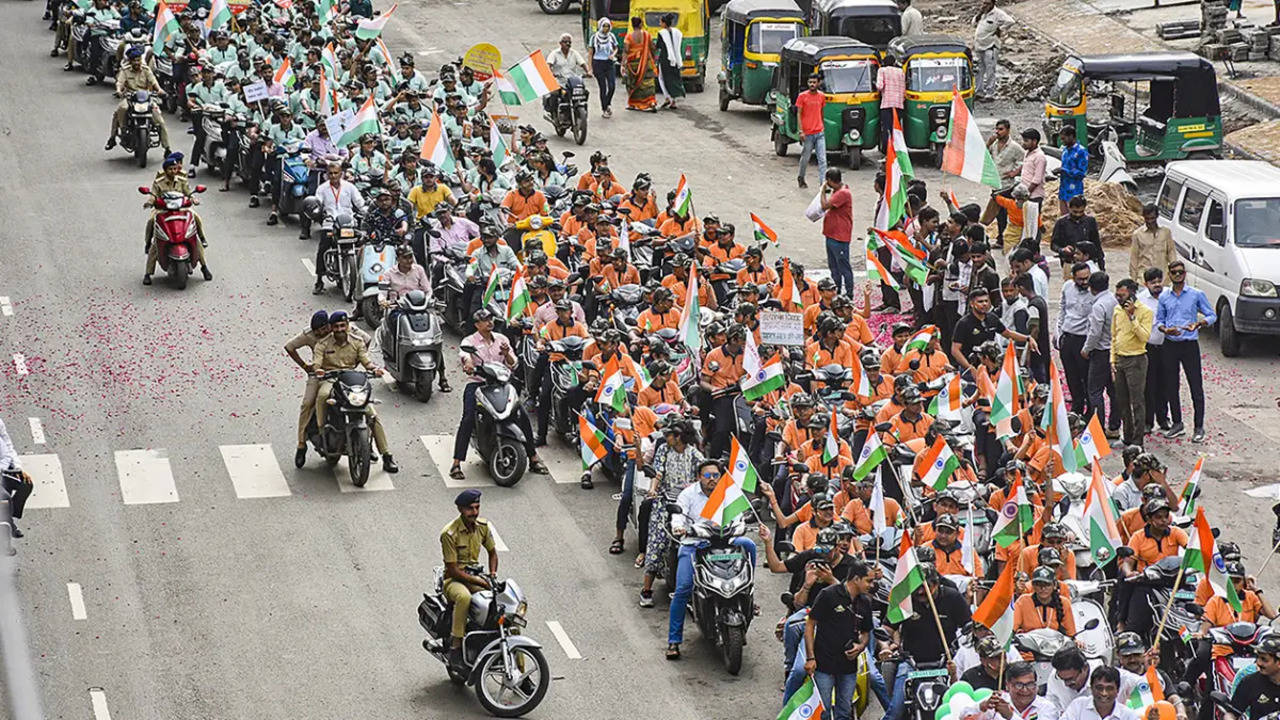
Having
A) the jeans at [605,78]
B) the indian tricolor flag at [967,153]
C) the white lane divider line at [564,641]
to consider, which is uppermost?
the indian tricolor flag at [967,153]

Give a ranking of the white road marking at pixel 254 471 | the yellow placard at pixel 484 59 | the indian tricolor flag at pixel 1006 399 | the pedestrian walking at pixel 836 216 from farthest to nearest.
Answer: the yellow placard at pixel 484 59, the pedestrian walking at pixel 836 216, the white road marking at pixel 254 471, the indian tricolor flag at pixel 1006 399

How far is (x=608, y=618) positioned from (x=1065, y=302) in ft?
22.4

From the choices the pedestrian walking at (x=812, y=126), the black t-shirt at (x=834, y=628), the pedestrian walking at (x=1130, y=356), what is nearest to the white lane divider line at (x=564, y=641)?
the black t-shirt at (x=834, y=628)

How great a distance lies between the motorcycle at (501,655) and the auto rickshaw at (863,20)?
79.8 feet

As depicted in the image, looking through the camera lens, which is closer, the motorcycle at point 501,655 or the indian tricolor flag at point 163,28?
the motorcycle at point 501,655

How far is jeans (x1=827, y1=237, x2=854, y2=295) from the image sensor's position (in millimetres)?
26656

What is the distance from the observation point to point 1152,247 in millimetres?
24562

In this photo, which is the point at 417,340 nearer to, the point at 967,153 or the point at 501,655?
the point at 967,153

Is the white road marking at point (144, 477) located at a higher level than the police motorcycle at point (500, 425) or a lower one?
lower

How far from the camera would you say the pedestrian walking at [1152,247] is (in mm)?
24423

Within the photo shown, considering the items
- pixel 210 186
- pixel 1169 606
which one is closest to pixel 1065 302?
pixel 1169 606

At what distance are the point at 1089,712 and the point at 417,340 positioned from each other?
458 inches

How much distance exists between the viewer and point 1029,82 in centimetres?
3969

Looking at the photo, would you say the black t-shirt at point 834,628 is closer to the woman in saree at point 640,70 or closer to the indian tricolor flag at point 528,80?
the indian tricolor flag at point 528,80
